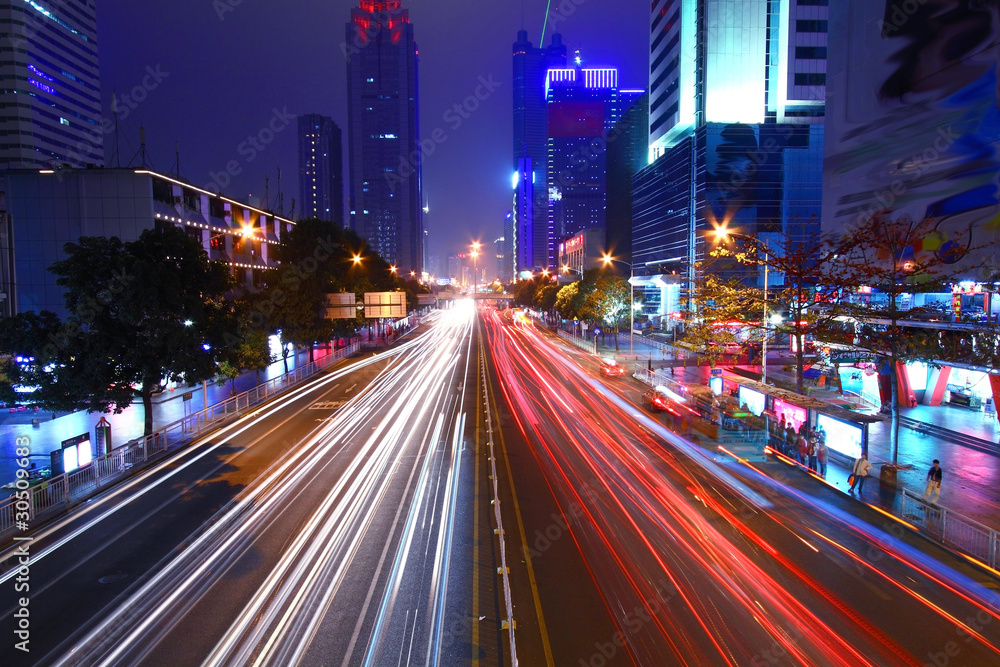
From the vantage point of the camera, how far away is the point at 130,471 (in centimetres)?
1823

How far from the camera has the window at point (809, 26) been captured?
6581cm

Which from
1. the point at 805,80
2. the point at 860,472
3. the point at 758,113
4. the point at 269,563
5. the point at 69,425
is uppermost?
the point at 805,80

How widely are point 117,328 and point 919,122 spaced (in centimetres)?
4951

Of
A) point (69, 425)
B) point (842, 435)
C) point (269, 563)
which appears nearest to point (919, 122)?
point (842, 435)

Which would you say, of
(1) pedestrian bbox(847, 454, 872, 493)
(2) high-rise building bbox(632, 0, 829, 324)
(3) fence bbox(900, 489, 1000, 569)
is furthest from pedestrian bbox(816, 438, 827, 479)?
(2) high-rise building bbox(632, 0, 829, 324)

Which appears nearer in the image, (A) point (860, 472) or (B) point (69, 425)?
(A) point (860, 472)

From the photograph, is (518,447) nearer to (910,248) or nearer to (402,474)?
(402,474)

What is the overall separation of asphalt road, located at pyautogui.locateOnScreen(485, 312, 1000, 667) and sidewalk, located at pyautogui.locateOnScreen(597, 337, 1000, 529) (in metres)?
1.69

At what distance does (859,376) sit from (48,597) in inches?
1249

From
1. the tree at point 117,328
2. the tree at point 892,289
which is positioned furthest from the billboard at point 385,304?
the tree at point 892,289

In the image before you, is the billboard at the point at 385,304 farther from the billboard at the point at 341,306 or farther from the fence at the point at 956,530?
the fence at the point at 956,530

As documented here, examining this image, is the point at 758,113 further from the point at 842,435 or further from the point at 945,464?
the point at 842,435

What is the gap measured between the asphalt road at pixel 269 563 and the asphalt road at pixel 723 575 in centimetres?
173

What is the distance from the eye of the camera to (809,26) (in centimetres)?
6612
